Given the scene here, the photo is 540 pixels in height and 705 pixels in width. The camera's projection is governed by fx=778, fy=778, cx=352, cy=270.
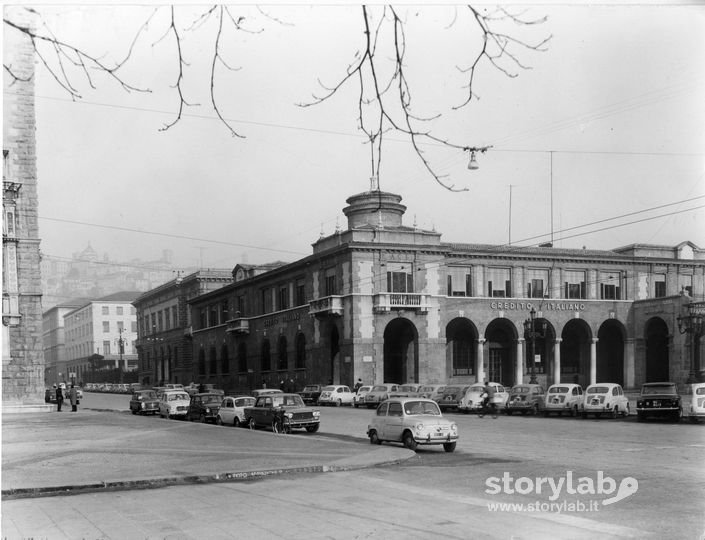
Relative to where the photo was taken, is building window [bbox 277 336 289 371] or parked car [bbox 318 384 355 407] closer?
parked car [bbox 318 384 355 407]

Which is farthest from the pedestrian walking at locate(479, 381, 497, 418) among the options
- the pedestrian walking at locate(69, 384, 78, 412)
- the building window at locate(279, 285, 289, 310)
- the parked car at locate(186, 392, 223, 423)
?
the building window at locate(279, 285, 289, 310)

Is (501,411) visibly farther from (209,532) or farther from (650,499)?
(209,532)

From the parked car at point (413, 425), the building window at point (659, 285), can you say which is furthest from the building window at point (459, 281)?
the parked car at point (413, 425)

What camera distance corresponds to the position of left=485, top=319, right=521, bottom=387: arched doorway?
57.6m

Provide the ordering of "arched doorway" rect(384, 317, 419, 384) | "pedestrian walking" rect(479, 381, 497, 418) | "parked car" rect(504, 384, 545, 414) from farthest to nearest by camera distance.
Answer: "arched doorway" rect(384, 317, 419, 384) < "parked car" rect(504, 384, 545, 414) < "pedestrian walking" rect(479, 381, 497, 418)

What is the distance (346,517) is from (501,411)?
29005 mm

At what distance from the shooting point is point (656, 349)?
58.4 m

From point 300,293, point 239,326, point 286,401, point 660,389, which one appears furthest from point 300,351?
point 660,389

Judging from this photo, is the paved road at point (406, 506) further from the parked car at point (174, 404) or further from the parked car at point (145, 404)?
the parked car at point (145, 404)

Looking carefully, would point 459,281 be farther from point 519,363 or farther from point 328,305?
point 328,305

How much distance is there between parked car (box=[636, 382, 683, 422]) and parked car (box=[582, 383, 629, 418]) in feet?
6.09

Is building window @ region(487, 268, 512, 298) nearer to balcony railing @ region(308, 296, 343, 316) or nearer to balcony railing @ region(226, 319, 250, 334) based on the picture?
balcony railing @ region(308, 296, 343, 316)

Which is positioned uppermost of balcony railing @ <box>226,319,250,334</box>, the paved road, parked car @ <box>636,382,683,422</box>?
balcony railing @ <box>226,319,250,334</box>

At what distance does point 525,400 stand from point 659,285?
26895 millimetres
